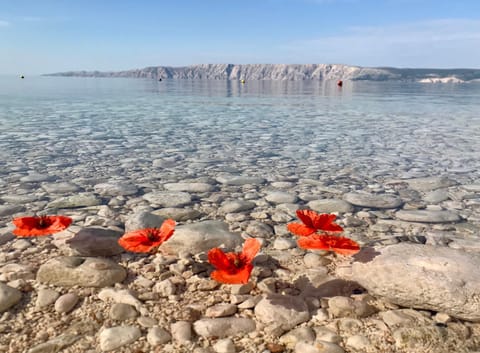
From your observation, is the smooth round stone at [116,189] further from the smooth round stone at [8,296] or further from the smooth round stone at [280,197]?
the smooth round stone at [8,296]

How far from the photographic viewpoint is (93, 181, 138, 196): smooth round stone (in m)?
6.11

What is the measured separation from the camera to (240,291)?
3240mm

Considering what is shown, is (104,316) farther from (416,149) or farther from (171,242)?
(416,149)

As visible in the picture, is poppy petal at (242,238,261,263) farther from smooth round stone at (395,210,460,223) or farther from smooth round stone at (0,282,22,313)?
smooth round stone at (395,210,460,223)

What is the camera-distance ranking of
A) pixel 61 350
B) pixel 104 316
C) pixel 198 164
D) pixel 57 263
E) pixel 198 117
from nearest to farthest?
pixel 61 350 → pixel 104 316 → pixel 57 263 → pixel 198 164 → pixel 198 117

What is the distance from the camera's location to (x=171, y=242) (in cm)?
405

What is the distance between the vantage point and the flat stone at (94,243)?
152 inches

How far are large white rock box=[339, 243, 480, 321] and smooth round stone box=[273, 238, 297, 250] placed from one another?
2.87 ft

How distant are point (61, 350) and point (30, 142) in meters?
9.23

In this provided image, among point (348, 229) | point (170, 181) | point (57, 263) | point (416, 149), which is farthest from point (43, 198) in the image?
point (416, 149)

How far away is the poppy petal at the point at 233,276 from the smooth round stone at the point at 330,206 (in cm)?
272

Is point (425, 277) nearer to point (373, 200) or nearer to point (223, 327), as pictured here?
point (223, 327)

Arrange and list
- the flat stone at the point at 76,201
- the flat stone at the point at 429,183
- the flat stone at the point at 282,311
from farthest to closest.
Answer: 1. the flat stone at the point at 429,183
2. the flat stone at the point at 76,201
3. the flat stone at the point at 282,311

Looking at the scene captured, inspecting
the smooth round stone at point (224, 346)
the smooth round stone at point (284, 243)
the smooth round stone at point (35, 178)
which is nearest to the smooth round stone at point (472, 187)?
the smooth round stone at point (284, 243)
